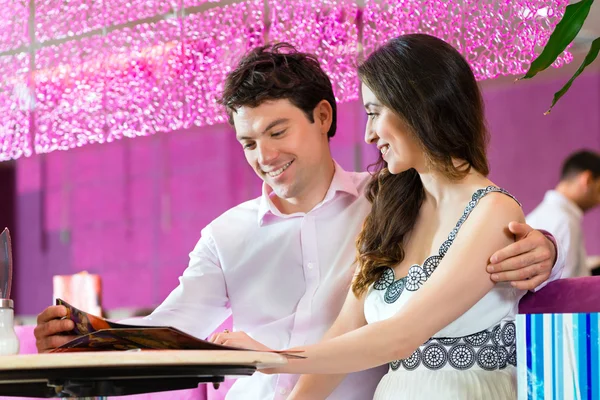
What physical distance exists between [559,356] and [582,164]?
4.15 m

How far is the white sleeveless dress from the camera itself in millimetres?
1620

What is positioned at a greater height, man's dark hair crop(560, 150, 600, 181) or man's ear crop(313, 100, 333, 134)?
man's dark hair crop(560, 150, 600, 181)

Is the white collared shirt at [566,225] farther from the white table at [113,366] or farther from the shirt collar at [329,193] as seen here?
the white table at [113,366]

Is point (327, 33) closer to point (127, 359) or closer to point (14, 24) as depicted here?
point (14, 24)

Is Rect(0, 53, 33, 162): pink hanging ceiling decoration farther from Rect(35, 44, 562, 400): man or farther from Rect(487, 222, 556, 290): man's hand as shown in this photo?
Rect(487, 222, 556, 290): man's hand

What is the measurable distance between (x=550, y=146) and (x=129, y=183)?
3428 mm

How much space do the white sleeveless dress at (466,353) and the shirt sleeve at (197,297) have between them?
1.97 feet

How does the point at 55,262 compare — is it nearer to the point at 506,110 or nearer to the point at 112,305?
the point at 112,305

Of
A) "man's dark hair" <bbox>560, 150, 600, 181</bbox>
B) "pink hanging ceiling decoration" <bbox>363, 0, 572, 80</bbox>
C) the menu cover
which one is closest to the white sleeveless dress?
the menu cover

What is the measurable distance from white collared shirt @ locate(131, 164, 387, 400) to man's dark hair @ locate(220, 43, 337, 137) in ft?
0.64

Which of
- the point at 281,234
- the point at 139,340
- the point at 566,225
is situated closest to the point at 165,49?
the point at 281,234

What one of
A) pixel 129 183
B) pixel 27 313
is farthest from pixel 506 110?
pixel 27 313

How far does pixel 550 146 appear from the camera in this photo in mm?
6965

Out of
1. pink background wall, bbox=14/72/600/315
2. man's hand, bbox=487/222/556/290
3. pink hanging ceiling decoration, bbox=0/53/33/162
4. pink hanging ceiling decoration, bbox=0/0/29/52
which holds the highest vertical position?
pink background wall, bbox=14/72/600/315
